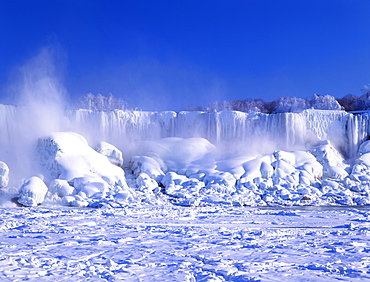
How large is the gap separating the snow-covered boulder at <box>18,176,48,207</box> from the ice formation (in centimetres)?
53

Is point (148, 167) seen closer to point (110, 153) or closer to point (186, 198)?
point (110, 153)

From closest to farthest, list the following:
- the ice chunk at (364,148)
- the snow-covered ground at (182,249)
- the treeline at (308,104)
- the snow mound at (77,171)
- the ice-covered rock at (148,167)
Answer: the snow-covered ground at (182,249), the snow mound at (77,171), the ice-covered rock at (148,167), the ice chunk at (364,148), the treeline at (308,104)

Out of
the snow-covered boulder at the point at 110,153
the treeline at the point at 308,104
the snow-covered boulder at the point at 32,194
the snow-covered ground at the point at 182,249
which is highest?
the treeline at the point at 308,104

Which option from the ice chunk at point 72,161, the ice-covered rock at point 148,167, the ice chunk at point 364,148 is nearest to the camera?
the ice chunk at point 72,161

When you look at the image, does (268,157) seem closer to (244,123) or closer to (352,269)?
(244,123)

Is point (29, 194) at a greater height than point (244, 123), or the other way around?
point (244, 123)

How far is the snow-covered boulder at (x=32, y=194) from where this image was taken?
46.0 ft

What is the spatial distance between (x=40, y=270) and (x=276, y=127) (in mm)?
21654

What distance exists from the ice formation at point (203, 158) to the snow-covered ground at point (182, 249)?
539cm

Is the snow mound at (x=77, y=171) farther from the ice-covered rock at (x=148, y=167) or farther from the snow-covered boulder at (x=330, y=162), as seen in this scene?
the snow-covered boulder at (x=330, y=162)

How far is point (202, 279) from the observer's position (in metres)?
4.57

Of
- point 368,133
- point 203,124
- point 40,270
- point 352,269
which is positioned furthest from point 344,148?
point 40,270

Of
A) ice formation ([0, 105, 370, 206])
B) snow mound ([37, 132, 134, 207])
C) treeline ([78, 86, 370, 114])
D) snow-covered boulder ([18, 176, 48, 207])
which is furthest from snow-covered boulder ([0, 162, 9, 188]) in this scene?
treeline ([78, 86, 370, 114])

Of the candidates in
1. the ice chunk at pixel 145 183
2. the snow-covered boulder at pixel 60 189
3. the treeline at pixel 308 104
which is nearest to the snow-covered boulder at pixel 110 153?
the ice chunk at pixel 145 183
